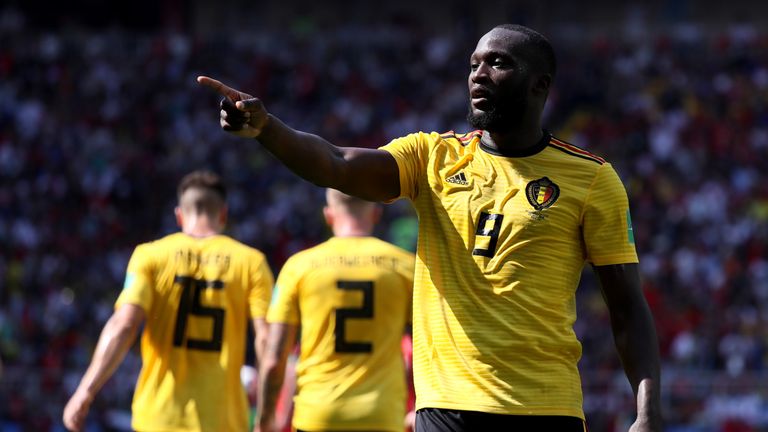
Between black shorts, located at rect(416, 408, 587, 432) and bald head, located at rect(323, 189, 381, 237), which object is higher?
bald head, located at rect(323, 189, 381, 237)

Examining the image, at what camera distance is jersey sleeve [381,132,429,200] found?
181 inches

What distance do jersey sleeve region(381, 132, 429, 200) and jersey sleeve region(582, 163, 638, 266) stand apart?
1.96 ft

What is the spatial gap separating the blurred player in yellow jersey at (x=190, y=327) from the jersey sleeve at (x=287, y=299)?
155 mm

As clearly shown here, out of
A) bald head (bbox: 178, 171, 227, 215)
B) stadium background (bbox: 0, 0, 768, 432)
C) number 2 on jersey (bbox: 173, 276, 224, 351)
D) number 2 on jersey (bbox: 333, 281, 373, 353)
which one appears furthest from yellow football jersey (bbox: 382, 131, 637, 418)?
stadium background (bbox: 0, 0, 768, 432)

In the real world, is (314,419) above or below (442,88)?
below

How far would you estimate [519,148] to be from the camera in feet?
15.4

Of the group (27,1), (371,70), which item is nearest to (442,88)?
(371,70)

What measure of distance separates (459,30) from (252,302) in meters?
25.9

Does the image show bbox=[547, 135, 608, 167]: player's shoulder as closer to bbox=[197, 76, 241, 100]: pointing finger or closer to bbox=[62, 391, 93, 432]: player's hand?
bbox=[197, 76, 241, 100]: pointing finger

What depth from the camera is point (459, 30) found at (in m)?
32.8

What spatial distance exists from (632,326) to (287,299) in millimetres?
3047

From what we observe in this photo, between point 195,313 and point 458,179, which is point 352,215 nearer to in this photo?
point 195,313

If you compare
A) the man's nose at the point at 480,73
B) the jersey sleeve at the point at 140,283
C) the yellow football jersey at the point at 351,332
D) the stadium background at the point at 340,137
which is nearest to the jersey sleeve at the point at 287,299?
the yellow football jersey at the point at 351,332

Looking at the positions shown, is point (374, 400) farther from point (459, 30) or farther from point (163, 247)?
point (459, 30)
